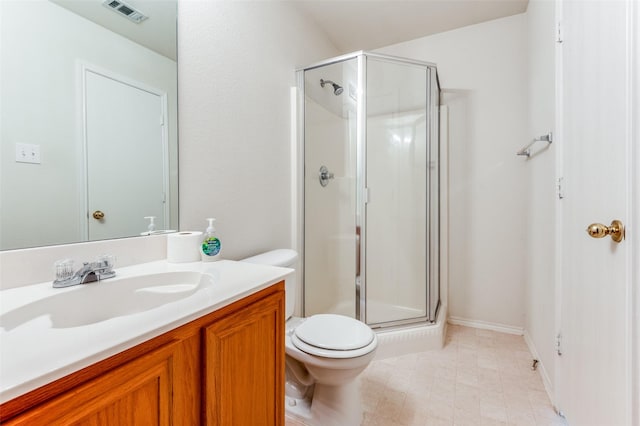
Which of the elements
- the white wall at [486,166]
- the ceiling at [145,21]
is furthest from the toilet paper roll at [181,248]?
the white wall at [486,166]

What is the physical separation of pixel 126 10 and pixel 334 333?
1.54m

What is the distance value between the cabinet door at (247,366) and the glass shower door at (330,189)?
1124 mm

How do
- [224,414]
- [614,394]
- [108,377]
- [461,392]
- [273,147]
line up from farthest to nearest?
[273,147] → [461,392] → [614,394] → [224,414] → [108,377]

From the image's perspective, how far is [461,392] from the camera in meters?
1.56

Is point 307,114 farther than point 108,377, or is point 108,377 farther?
point 307,114

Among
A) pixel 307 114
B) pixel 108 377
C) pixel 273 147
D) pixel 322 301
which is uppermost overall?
pixel 307 114

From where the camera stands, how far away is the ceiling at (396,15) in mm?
2082

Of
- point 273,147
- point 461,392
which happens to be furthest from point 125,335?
point 461,392

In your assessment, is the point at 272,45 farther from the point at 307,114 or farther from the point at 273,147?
the point at 273,147

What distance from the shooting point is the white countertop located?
1.42ft

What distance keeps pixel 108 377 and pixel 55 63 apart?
36.8 inches

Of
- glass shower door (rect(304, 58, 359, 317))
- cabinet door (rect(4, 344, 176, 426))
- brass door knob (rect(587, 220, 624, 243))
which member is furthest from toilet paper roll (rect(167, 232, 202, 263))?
brass door knob (rect(587, 220, 624, 243))

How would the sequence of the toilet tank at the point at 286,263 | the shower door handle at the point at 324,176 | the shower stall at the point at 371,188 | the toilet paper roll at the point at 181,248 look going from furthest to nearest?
the shower door handle at the point at 324,176 → the shower stall at the point at 371,188 → the toilet tank at the point at 286,263 → the toilet paper roll at the point at 181,248

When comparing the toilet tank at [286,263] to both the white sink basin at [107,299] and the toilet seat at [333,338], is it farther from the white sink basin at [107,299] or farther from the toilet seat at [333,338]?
the white sink basin at [107,299]
